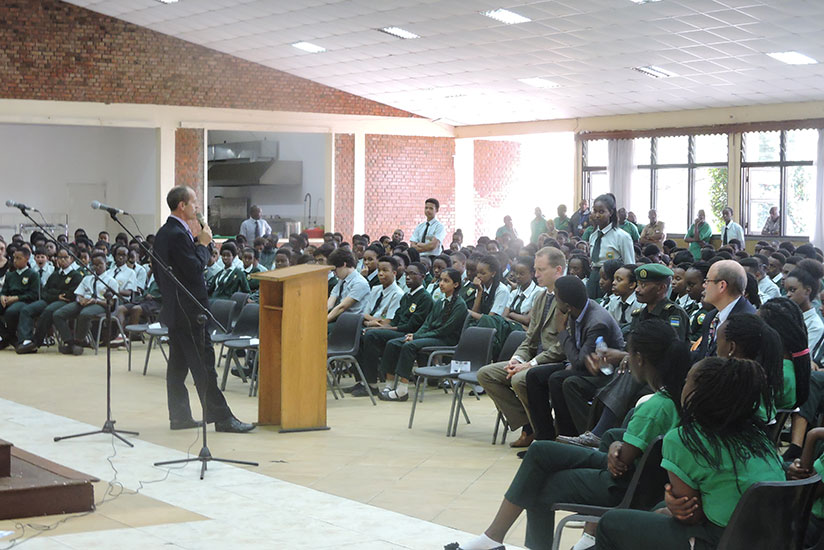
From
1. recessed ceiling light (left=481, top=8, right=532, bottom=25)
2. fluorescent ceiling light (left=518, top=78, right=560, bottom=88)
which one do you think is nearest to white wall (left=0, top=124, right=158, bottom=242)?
fluorescent ceiling light (left=518, top=78, right=560, bottom=88)

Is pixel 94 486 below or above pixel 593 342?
below

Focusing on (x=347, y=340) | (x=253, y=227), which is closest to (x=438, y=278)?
(x=347, y=340)

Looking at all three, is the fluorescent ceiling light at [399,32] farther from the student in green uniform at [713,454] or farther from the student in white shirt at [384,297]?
the student in green uniform at [713,454]

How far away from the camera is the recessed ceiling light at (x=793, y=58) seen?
48.0 ft

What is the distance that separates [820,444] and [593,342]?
2160 millimetres

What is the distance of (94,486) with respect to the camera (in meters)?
5.62

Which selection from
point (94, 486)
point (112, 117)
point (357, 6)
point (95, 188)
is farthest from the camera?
point (95, 188)

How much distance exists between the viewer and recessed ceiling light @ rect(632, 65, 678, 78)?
16344mm

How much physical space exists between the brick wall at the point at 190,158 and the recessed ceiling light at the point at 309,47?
3.22 metres

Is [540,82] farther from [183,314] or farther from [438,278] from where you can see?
[183,314]

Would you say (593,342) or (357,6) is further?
(357,6)

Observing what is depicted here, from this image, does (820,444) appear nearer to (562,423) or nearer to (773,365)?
(773,365)

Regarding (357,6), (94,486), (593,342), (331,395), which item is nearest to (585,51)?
(357,6)

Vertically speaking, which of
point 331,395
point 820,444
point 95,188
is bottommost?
point 331,395
